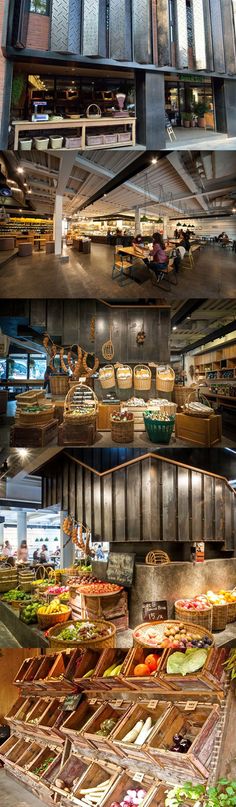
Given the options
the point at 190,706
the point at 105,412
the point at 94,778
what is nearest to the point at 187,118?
the point at 105,412

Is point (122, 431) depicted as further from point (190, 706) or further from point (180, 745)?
point (180, 745)

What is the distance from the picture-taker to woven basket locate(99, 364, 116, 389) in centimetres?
305

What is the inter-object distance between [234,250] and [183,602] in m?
4.17

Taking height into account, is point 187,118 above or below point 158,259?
above

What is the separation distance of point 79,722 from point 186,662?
5.18 ft

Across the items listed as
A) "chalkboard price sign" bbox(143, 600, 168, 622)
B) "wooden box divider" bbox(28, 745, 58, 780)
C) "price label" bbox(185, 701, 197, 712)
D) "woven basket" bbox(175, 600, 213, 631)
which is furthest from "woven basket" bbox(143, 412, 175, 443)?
"wooden box divider" bbox(28, 745, 58, 780)

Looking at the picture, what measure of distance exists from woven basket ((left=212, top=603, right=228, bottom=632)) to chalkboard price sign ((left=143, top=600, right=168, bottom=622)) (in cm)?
48

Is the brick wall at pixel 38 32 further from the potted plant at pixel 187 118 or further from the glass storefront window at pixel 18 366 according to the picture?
the glass storefront window at pixel 18 366

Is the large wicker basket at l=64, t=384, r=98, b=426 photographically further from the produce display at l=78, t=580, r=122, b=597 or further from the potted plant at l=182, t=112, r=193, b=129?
the potted plant at l=182, t=112, r=193, b=129

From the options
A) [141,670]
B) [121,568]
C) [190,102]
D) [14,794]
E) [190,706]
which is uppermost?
[190,102]

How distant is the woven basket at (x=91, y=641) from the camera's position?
4270 millimetres

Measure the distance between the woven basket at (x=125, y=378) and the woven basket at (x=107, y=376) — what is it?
44 millimetres

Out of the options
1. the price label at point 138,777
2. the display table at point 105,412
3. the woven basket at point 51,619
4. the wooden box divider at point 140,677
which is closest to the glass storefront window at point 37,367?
the display table at point 105,412

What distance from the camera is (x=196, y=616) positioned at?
3896 mm
